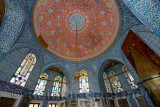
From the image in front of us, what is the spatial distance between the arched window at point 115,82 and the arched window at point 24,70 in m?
10.4

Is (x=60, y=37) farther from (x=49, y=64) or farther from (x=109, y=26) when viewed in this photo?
(x=109, y=26)

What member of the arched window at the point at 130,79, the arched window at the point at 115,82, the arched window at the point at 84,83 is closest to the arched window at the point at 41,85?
the arched window at the point at 84,83

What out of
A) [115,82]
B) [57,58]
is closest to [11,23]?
[57,58]

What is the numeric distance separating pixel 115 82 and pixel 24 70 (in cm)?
1099

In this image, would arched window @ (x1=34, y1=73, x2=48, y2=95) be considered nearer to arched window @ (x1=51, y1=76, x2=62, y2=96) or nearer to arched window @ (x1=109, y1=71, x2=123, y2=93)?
arched window @ (x1=51, y1=76, x2=62, y2=96)

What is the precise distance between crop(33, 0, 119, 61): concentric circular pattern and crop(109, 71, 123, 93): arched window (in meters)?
4.00

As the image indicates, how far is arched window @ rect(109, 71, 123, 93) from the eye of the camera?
32.1ft

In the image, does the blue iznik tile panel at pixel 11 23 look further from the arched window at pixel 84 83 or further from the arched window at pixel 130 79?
the arched window at pixel 130 79

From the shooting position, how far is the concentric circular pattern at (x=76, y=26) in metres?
7.70

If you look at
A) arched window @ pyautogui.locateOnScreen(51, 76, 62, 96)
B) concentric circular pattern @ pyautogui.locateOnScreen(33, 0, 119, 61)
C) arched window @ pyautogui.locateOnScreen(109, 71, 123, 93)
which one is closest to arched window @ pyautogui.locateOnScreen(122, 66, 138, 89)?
arched window @ pyautogui.locateOnScreen(109, 71, 123, 93)

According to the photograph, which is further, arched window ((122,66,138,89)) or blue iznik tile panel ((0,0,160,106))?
arched window ((122,66,138,89))

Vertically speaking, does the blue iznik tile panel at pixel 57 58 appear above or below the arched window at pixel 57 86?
above

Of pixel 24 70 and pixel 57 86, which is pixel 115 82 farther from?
pixel 24 70

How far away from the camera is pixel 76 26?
394 inches
